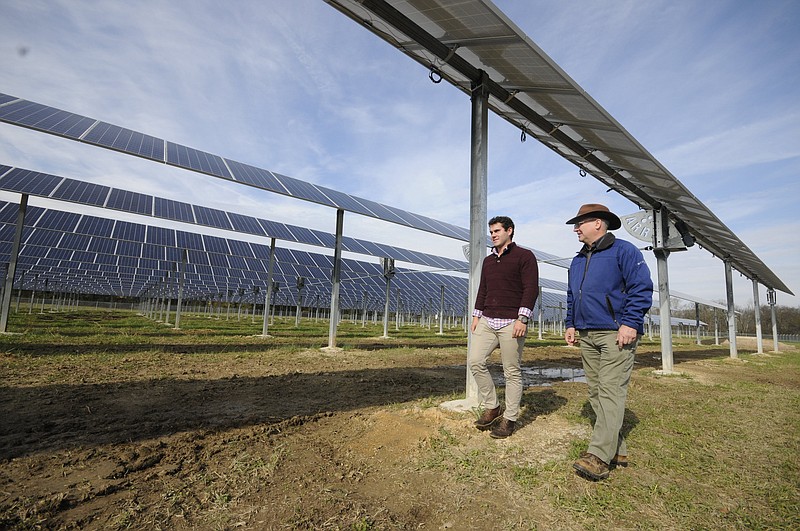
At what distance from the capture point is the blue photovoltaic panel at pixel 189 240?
61.7 ft

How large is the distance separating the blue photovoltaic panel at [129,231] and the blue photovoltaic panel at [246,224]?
4.87m

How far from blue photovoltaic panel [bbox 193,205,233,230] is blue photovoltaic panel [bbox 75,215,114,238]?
14.4 ft

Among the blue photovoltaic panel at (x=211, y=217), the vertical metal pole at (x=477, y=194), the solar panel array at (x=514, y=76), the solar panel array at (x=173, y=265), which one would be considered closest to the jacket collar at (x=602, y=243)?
the vertical metal pole at (x=477, y=194)

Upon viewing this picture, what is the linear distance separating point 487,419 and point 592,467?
1051 millimetres

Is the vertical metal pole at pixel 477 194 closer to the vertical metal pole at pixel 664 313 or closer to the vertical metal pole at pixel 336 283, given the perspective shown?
the vertical metal pole at pixel 336 283

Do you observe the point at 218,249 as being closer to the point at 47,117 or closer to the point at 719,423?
the point at 47,117

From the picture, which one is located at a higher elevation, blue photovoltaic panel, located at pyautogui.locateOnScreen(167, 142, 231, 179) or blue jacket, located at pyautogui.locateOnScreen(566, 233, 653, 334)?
blue photovoltaic panel, located at pyautogui.locateOnScreen(167, 142, 231, 179)

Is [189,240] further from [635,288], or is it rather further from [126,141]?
[635,288]

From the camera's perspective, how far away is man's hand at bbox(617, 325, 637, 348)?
2.76 m

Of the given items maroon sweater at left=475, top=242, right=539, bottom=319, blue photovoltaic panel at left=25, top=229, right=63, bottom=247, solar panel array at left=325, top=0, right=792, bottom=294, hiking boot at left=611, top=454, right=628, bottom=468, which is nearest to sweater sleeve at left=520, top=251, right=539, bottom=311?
maroon sweater at left=475, top=242, right=539, bottom=319

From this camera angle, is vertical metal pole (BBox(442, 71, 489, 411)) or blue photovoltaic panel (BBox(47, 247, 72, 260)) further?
blue photovoltaic panel (BBox(47, 247, 72, 260))

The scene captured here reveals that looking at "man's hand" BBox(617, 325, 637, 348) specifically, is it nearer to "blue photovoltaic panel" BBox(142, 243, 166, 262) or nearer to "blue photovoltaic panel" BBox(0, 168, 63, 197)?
"blue photovoltaic panel" BBox(0, 168, 63, 197)

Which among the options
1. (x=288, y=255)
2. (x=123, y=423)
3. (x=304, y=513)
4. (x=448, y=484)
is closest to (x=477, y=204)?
(x=448, y=484)

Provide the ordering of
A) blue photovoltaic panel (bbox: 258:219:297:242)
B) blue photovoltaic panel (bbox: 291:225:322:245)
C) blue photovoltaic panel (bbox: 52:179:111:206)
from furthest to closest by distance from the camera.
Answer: blue photovoltaic panel (bbox: 291:225:322:245) < blue photovoltaic panel (bbox: 258:219:297:242) < blue photovoltaic panel (bbox: 52:179:111:206)
